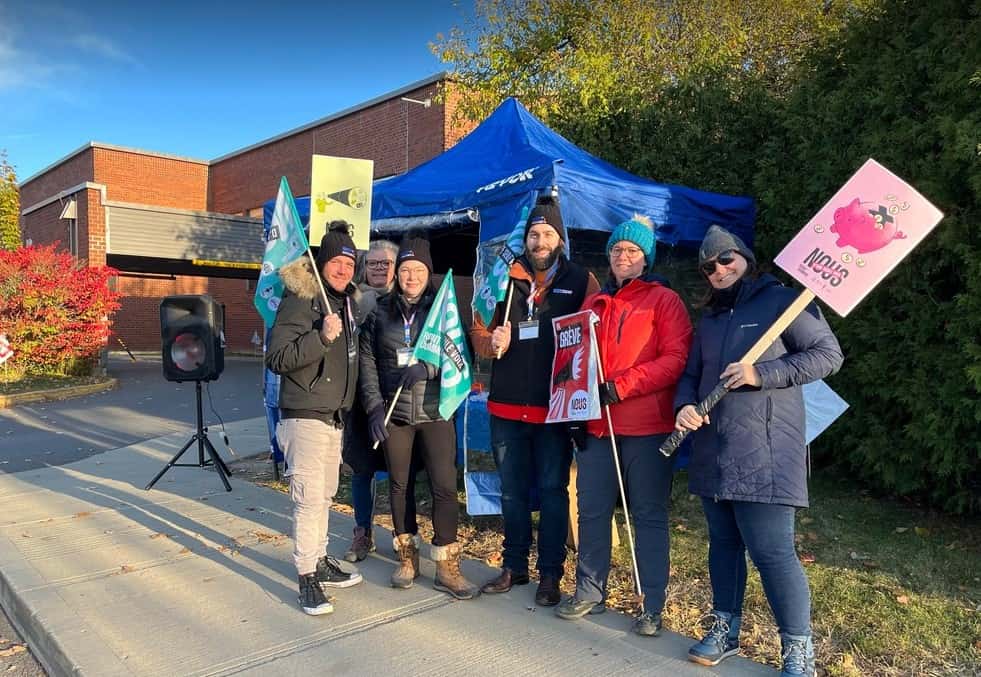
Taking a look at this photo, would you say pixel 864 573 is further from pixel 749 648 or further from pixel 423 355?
pixel 423 355

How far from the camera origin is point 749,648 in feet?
10.6

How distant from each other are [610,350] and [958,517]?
11.6 feet

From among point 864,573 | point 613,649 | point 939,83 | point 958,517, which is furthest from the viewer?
point 958,517

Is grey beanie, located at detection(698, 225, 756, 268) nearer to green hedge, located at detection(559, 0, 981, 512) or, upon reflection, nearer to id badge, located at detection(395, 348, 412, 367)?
id badge, located at detection(395, 348, 412, 367)

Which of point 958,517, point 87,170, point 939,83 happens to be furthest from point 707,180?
point 87,170

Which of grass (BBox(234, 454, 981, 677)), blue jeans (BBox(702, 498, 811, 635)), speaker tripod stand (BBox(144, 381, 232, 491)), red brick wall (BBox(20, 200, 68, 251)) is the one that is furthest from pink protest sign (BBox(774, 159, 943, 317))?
red brick wall (BBox(20, 200, 68, 251))

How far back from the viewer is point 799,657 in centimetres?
283

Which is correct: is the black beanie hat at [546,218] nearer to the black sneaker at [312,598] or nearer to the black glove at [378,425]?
the black glove at [378,425]

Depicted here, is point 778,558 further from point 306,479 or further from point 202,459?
point 202,459

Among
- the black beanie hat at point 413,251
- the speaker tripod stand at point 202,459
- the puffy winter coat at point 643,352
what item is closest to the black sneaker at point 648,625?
the puffy winter coat at point 643,352

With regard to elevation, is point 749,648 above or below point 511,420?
below

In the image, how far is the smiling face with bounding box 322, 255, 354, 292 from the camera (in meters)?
3.80

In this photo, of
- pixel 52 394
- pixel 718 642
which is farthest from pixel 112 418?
pixel 718 642

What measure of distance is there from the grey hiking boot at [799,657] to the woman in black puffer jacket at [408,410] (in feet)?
5.32
